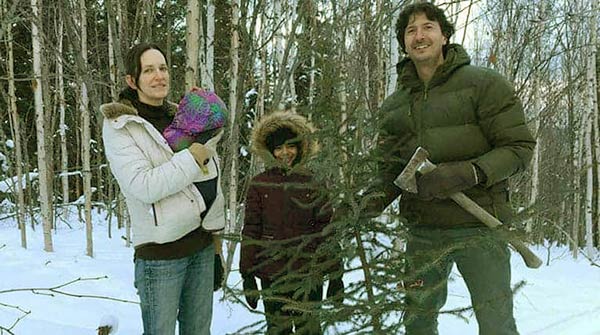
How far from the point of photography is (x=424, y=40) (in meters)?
2.33

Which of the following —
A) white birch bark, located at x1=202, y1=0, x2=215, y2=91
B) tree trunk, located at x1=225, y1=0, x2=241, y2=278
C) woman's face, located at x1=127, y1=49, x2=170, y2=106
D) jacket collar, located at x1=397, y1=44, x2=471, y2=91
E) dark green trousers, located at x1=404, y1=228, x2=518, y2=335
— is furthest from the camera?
tree trunk, located at x1=225, y1=0, x2=241, y2=278

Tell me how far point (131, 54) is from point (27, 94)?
15702 millimetres

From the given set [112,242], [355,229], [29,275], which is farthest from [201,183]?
[112,242]

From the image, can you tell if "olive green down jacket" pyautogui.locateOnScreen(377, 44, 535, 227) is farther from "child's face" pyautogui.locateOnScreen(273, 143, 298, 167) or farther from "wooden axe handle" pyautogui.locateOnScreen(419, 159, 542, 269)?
"child's face" pyautogui.locateOnScreen(273, 143, 298, 167)

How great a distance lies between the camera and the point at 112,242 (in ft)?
35.8

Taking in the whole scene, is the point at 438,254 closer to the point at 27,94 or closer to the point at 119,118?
the point at 119,118

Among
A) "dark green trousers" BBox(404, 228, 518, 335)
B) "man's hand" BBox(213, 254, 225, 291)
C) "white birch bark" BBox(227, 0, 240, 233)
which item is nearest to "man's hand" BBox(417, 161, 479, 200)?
"dark green trousers" BBox(404, 228, 518, 335)

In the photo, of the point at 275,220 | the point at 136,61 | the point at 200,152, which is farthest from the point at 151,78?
the point at 275,220

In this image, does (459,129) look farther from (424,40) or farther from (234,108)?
(234,108)

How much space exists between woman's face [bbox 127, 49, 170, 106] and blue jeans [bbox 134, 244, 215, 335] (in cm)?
84

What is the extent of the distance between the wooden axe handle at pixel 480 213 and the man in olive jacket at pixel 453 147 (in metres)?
0.04

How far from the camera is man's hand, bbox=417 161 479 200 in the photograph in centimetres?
210

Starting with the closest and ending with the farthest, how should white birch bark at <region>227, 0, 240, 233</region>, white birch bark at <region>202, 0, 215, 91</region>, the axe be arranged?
the axe
white birch bark at <region>202, 0, 215, 91</region>
white birch bark at <region>227, 0, 240, 233</region>

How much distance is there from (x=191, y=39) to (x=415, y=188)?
2.53 meters
